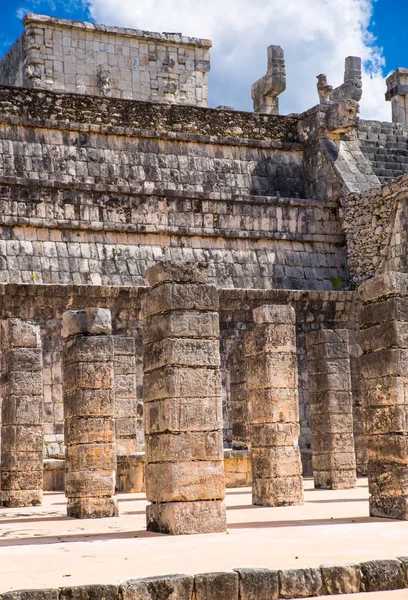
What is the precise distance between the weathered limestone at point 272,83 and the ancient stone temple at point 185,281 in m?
0.05

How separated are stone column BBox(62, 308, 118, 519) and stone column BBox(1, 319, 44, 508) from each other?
229 centimetres

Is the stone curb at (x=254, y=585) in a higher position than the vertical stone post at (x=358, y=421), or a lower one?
lower

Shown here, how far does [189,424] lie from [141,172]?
473 inches

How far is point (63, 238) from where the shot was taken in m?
21.2

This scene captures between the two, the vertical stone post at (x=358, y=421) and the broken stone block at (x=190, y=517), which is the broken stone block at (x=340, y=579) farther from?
the vertical stone post at (x=358, y=421)

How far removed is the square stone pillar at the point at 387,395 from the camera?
12.2 metres

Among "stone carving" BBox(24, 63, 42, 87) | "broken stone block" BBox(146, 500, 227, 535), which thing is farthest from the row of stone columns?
"stone carving" BBox(24, 63, 42, 87)

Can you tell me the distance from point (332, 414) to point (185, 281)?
22.4 ft

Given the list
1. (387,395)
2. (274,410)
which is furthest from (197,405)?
(274,410)

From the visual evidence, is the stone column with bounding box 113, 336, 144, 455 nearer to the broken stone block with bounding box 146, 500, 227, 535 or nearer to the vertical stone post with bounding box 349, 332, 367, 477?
the vertical stone post with bounding box 349, 332, 367, 477

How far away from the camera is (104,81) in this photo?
28719mm

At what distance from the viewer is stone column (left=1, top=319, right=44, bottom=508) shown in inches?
645

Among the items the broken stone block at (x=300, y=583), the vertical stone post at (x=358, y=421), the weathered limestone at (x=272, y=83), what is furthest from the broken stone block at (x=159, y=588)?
the weathered limestone at (x=272, y=83)

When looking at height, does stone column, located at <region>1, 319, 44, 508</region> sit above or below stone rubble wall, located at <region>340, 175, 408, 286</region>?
below
